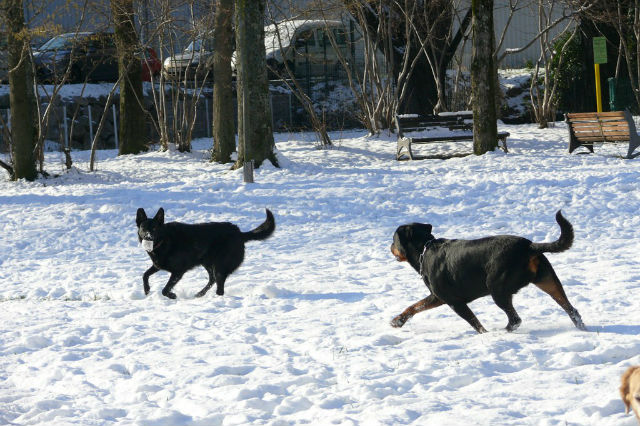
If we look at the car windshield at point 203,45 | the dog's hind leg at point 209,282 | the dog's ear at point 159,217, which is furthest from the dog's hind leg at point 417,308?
the car windshield at point 203,45

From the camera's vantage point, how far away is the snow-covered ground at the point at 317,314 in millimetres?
4914

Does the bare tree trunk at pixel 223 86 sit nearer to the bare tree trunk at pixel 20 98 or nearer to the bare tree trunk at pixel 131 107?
the bare tree trunk at pixel 131 107

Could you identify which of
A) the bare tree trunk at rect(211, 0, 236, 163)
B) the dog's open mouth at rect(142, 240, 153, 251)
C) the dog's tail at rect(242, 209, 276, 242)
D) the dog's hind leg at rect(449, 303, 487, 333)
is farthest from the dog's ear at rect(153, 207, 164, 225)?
the bare tree trunk at rect(211, 0, 236, 163)

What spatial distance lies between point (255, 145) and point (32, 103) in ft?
15.1

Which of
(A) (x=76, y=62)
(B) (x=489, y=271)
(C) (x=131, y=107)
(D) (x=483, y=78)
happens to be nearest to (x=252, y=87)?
(D) (x=483, y=78)

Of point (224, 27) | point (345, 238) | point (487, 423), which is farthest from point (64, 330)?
point (224, 27)

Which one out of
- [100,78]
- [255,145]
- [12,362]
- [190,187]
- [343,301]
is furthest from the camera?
[100,78]

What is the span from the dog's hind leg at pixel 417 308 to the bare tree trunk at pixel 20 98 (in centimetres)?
1198

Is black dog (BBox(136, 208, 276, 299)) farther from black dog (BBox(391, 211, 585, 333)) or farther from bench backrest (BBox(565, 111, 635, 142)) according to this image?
bench backrest (BBox(565, 111, 635, 142))

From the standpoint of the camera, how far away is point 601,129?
56.4 feet

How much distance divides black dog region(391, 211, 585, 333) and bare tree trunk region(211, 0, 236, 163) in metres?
13.5

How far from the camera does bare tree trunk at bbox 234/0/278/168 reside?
16.6 m

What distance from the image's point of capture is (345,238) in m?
11.7

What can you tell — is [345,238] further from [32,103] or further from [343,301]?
[32,103]
